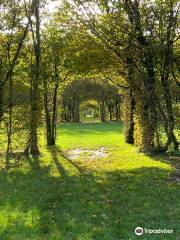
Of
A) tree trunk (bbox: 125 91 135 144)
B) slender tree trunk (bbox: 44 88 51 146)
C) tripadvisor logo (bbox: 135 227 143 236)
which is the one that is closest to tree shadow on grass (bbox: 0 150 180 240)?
tripadvisor logo (bbox: 135 227 143 236)

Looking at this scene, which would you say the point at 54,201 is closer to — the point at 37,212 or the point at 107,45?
the point at 37,212

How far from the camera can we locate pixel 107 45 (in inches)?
970

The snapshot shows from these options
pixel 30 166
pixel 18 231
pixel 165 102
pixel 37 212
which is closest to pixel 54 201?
pixel 37 212

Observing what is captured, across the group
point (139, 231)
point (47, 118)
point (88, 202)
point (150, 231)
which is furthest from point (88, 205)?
point (47, 118)

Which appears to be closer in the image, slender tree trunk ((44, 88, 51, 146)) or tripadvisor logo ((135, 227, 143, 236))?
tripadvisor logo ((135, 227, 143, 236))

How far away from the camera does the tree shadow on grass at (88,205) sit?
10258mm

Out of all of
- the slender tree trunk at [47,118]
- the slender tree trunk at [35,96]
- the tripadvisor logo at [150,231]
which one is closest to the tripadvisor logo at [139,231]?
the tripadvisor logo at [150,231]

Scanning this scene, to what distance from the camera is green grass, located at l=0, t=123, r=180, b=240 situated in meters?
10.3

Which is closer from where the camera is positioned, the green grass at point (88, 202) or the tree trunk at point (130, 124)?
the green grass at point (88, 202)

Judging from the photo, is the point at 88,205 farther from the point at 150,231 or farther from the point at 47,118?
the point at 47,118

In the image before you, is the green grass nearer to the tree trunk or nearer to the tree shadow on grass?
the tree shadow on grass

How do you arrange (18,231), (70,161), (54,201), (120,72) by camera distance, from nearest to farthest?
(18,231)
(54,201)
(70,161)
(120,72)

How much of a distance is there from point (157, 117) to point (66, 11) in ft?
27.5

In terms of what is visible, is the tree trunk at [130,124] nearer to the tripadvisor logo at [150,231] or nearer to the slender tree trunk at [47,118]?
the slender tree trunk at [47,118]
